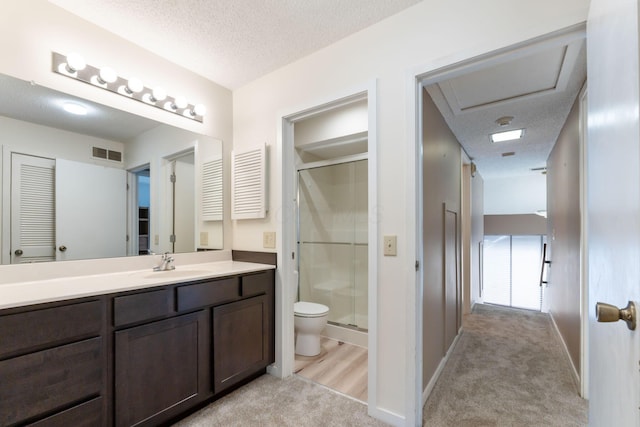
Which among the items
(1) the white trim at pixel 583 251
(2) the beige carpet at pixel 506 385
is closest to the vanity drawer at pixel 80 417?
(2) the beige carpet at pixel 506 385

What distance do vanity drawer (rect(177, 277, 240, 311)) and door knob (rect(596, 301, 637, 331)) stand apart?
177cm

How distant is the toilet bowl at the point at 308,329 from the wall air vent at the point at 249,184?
1.02 meters

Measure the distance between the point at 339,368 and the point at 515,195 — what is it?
524 centimetres

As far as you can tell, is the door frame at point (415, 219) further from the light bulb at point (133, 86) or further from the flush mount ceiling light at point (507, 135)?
the flush mount ceiling light at point (507, 135)

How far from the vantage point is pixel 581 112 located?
205cm

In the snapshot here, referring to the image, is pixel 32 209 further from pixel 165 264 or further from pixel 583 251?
pixel 583 251

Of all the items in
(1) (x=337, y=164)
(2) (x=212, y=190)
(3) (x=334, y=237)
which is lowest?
(3) (x=334, y=237)

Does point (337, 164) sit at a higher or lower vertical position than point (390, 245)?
higher

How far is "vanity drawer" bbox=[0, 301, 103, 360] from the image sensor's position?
1104 mm

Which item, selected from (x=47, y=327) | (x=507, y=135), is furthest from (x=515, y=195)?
(x=47, y=327)

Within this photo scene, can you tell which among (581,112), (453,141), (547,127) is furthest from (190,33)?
(547,127)

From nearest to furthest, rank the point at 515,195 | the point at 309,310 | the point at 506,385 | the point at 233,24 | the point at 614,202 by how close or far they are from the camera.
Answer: the point at 614,202 < the point at 233,24 < the point at 506,385 < the point at 309,310 < the point at 515,195

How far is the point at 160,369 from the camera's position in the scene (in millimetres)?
1558

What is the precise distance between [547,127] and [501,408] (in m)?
2.68
